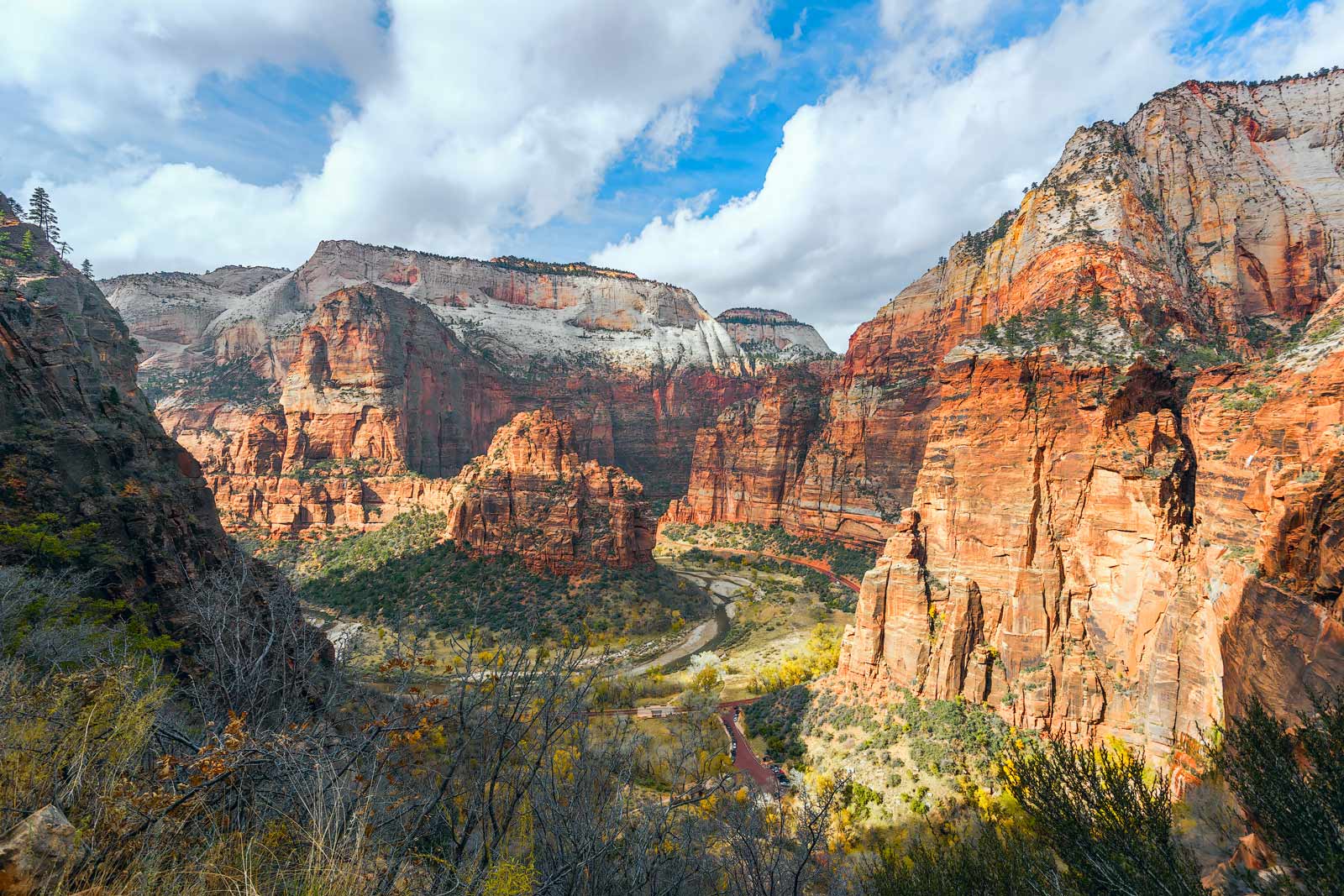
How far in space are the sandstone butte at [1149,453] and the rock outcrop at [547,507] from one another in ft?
90.5

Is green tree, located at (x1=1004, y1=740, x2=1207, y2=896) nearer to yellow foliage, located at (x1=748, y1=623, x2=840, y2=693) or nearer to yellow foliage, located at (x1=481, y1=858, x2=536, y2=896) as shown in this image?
yellow foliage, located at (x1=481, y1=858, x2=536, y2=896)

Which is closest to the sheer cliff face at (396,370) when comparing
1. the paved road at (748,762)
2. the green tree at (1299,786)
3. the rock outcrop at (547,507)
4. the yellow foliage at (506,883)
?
the rock outcrop at (547,507)

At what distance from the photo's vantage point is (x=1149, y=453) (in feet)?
73.1

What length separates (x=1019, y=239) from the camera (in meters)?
44.1

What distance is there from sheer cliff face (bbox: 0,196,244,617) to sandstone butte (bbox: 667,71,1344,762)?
3001 centimetres

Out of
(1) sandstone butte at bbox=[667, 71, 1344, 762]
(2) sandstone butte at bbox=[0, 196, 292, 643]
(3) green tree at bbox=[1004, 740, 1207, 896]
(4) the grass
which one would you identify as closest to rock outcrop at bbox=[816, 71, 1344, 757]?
(1) sandstone butte at bbox=[667, 71, 1344, 762]

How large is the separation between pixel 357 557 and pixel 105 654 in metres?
48.0

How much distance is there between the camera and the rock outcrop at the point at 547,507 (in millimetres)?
49781

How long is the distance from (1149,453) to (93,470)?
1616 inches

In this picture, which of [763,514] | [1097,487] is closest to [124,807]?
[1097,487]

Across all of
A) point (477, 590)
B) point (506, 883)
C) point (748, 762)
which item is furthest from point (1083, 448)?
point (477, 590)

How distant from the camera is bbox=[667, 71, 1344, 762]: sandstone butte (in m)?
15.3

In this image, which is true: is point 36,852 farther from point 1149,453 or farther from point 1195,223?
point 1195,223

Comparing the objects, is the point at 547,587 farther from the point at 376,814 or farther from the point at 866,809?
the point at 376,814
